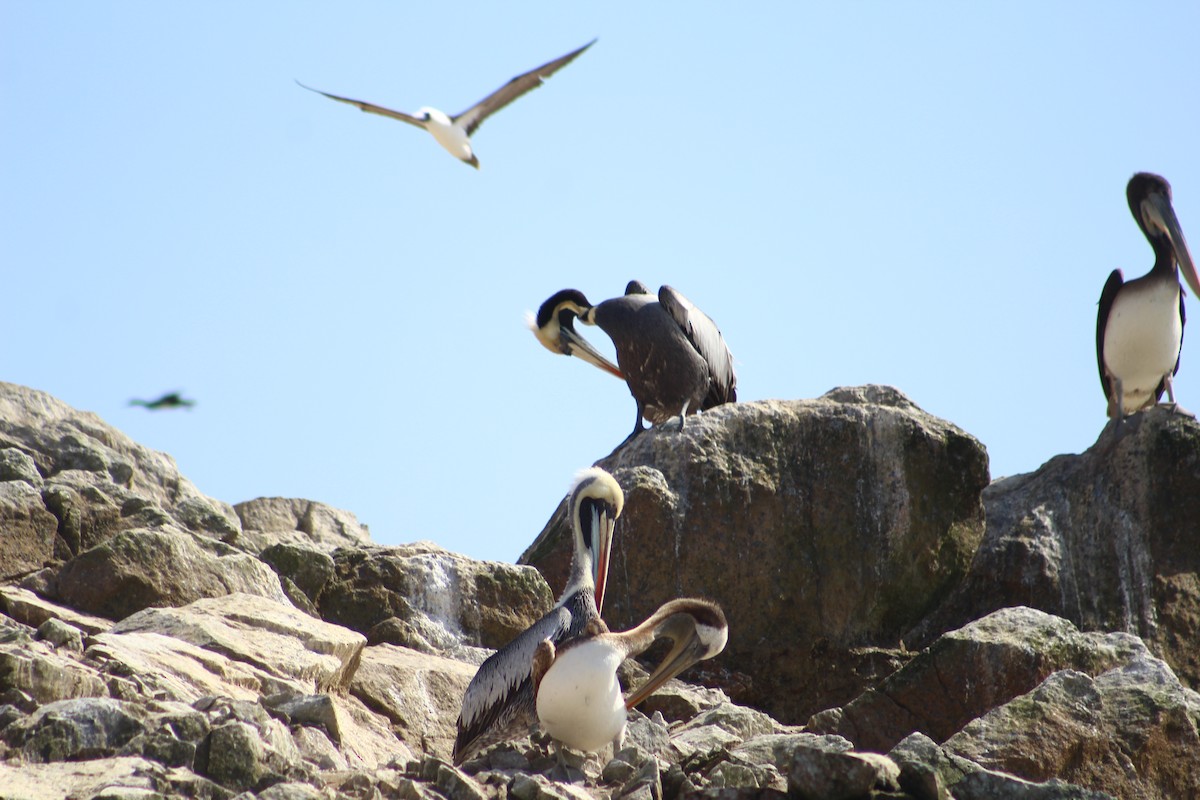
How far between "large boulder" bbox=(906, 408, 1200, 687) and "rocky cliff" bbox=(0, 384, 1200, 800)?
0.02 meters

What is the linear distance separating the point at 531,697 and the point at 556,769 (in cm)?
72

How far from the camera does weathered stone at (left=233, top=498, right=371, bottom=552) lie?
13.8m

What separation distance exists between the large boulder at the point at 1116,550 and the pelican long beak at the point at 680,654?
3.24m

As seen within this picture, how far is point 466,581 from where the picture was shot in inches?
390

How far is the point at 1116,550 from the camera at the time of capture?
36.1ft

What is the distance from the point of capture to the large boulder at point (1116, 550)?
10.8 metres

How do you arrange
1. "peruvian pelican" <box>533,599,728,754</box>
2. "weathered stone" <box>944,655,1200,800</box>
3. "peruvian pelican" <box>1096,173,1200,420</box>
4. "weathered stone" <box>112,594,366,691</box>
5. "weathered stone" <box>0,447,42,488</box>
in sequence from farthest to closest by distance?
"peruvian pelican" <box>1096,173,1200,420</box> → "weathered stone" <box>0,447,42,488</box> → "weathered stone" <box>112,594,366,691</box> → "peruvian pelican" <box>533,599,728,754</box> → "weathered stone" <box>944,655,1200,800</box>

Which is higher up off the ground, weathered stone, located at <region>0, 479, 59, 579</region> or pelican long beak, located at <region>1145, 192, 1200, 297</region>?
pelican long beak, located at <region>1145, 192, 1200, 297</region>

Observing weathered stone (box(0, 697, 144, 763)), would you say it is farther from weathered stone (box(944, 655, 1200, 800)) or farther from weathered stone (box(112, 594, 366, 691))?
weathered stone (box(944, 655, 1200, 800))

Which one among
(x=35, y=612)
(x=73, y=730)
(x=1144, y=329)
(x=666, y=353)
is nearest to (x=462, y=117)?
(x=666, y=353)

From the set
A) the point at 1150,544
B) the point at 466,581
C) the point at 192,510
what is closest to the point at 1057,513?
the point at 1150,544

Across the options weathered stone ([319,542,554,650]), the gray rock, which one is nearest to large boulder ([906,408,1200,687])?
weathered stone ([319,542,554,650])

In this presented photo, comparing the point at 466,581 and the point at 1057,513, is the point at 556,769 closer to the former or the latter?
the point at 466,581

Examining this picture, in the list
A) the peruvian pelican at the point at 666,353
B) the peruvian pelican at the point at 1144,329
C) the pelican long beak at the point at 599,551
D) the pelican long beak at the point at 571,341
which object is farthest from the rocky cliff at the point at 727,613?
the pelican long beak at the point at 571,341
